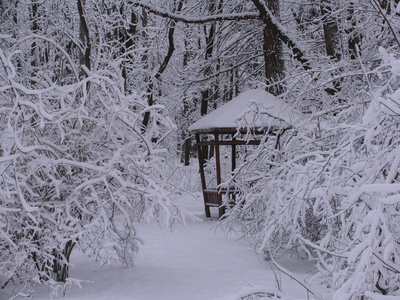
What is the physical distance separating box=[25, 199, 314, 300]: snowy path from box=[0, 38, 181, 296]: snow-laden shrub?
18.3 inches

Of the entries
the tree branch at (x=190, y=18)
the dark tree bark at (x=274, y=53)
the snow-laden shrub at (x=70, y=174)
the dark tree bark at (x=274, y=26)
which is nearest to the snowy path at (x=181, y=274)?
the snow-laden shrub at (x=70, y=174)

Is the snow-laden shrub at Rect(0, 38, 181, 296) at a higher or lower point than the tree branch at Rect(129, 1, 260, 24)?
lower

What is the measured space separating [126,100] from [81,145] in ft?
2.14

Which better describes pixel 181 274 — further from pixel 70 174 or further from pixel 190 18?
pixel 190 18

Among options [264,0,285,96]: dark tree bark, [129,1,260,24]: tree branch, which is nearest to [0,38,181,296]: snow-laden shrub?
[129,1,260,24]: tree branch

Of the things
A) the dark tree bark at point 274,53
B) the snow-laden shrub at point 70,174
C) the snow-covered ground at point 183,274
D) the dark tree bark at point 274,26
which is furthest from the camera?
the dark tree bark at point 274,53

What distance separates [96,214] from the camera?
475cm

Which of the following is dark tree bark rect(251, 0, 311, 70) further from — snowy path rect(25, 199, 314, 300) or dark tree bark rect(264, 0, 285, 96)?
Answer: snowy path rect(25, 199, 314, 300)

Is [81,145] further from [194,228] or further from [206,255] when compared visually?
[194,228]

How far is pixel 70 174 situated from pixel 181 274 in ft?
5.94

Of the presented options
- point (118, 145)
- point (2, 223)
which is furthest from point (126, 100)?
point (2, 223)

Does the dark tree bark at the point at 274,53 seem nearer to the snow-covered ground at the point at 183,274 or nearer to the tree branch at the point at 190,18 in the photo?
the tree branch at the point at 190,18

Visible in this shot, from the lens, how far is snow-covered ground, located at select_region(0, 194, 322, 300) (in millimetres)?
4648

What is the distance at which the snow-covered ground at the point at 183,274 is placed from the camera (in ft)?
15.2
